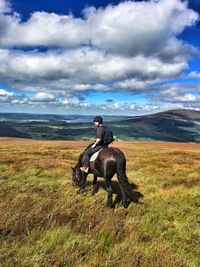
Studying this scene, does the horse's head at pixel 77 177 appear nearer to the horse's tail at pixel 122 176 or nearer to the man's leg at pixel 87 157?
the man's leg at pixel 87 157

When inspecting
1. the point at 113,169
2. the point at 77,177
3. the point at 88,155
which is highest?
the point at 88,155

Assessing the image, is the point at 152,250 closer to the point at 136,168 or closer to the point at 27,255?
the point at 27,255

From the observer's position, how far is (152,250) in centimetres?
712

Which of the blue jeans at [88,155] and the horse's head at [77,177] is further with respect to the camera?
the horse's head at [77,177]

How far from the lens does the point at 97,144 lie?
548 inches

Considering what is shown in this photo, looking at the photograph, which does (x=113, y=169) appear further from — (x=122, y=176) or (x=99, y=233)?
(x=99, y=233)

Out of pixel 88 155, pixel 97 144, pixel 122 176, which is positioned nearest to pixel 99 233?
pixel 122 176

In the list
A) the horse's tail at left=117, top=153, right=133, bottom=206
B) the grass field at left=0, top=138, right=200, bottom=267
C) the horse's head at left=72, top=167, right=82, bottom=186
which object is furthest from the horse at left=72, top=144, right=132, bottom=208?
the horse's head at left=72, top=167, right=82, bottom=186

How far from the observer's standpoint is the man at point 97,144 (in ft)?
45.4

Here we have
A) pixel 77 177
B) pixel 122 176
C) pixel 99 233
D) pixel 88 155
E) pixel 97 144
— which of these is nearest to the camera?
pixel 99 233

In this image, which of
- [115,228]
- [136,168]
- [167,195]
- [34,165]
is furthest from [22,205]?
[136,168]

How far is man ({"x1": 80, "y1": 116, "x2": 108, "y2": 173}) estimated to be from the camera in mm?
13828

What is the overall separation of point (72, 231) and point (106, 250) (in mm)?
1269

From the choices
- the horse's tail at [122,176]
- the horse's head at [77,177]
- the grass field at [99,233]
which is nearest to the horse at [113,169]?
the horse's tail at [122,176]
